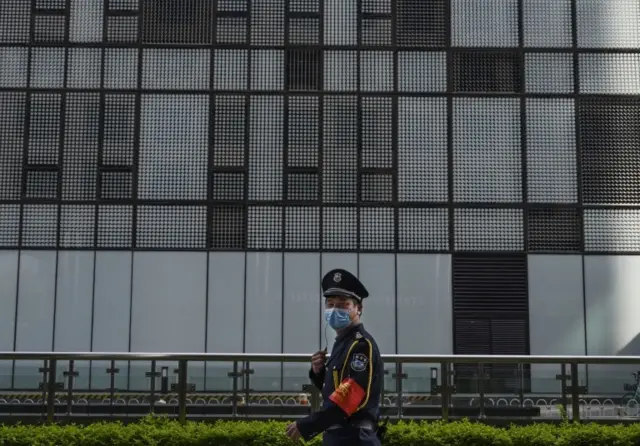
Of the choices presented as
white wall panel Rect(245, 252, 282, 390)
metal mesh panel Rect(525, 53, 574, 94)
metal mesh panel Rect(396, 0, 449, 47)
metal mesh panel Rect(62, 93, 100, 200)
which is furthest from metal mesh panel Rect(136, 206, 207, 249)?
metal mesh panel Rect(525, 53, 574, 94)

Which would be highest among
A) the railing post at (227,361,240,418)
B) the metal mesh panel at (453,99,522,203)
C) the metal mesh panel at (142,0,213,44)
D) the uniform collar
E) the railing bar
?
the metal mesh panel at (142,0,213,44)

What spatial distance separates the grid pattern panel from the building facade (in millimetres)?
59

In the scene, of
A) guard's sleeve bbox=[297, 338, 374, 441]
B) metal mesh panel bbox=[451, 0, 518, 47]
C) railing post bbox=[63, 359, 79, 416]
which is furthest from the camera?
metal mesh panel bbox=[451, 0, 518, 47]

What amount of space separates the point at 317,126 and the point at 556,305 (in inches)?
311

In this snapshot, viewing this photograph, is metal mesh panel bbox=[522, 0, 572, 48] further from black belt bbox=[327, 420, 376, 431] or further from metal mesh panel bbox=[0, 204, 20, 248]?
black belt bbox=[327, 420, 376, 431]

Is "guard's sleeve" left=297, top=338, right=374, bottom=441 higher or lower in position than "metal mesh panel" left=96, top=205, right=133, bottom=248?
lower

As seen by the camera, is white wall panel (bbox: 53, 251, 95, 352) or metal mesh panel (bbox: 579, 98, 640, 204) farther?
metal mesh panel (bbox: 579, 98, 640, 204)

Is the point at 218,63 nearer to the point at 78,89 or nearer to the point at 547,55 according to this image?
the point at 78,89

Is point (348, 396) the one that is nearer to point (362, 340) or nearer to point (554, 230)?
point (362, 340)

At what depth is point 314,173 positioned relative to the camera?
25172 millimetres

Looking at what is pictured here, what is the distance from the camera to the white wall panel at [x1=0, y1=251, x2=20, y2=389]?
24.8m

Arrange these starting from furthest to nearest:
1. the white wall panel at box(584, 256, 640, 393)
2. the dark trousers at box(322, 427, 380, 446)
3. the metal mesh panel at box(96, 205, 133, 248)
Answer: the white wall panel at box(584, 256, 640, 393)
the metal mesh panel at box(96, 205, 133, 248)
the dark trousers at box(322, 427, 380, 446)

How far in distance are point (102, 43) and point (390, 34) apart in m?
7.81

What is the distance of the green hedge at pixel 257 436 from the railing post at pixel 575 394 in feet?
2.76
